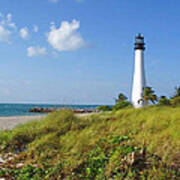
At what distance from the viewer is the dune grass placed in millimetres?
3510

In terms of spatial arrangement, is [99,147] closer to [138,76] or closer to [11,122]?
[11,122]


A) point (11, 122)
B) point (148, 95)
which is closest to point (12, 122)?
point (11, 122)

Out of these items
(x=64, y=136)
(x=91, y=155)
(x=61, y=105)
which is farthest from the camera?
(x=61, y=105)

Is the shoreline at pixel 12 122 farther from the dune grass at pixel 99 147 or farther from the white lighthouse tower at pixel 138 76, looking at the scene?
the white lighthouse tower at pixel 138 76

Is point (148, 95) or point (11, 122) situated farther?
point (148, 95)

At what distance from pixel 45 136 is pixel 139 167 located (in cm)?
243

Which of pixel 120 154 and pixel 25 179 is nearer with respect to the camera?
pixel 25 179

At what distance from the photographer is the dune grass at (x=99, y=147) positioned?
11.5 feet

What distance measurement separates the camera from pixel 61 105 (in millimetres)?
8180

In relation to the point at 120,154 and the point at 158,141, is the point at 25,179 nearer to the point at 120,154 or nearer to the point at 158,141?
the point at 120,154

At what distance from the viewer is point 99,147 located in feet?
14.3

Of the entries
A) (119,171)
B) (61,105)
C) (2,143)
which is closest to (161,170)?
(119,171)

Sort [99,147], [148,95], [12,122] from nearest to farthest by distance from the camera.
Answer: [99,147] → [12,122] → [148,95]

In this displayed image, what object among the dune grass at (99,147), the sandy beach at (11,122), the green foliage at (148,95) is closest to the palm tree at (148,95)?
the green foliage at (148,95)
